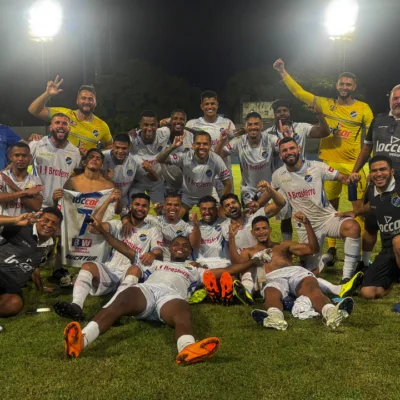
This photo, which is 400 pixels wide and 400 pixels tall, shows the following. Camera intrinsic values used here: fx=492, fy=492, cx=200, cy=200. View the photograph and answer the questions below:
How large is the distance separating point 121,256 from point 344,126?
4324mm

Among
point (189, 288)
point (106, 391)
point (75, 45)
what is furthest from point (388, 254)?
point (75, 45)

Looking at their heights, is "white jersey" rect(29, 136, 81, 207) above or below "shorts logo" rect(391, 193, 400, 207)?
above

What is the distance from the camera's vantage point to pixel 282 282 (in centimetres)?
530

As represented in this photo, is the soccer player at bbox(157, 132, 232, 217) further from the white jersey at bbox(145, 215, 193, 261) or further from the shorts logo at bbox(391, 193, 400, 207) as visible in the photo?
the shorts logo at bbox(391, 193, 400, 207)

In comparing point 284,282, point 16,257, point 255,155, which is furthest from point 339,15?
point 16,257

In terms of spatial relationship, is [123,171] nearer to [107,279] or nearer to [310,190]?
[107,279]

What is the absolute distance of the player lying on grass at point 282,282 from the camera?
450 centimetres

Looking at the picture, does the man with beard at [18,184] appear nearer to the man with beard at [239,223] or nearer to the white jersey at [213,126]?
the man with beard at [239,223]

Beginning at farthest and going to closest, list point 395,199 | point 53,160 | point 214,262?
point 53,160 → point 214,262 → point 395,199

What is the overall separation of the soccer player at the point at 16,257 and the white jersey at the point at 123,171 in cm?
177

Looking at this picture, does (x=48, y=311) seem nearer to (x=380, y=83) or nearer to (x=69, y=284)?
(x=69, y=284)

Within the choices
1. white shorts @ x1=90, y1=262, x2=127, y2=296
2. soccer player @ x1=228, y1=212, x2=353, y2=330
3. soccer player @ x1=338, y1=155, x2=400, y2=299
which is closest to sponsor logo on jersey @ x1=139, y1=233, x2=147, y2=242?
white shorts @ x1=90, y1=262, x2=127, y2=296

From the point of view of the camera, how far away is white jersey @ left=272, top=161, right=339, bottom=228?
6523 mm

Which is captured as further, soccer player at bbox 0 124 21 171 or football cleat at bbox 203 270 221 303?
soccer player at bbox 0 124 21 171
